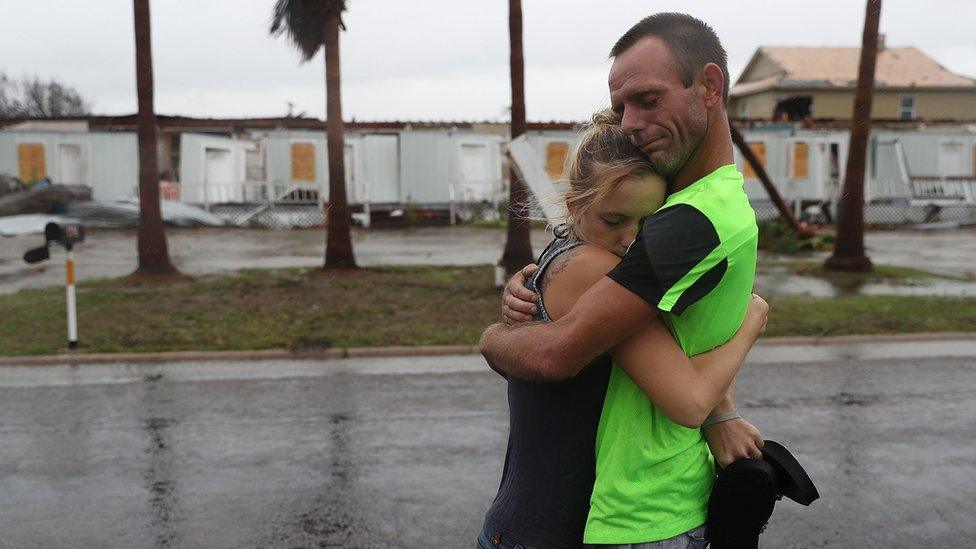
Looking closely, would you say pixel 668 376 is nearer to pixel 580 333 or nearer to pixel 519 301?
pixel 580 333

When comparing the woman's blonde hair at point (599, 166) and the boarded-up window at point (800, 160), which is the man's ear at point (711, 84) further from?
the boarded-up window at point (800, 160)

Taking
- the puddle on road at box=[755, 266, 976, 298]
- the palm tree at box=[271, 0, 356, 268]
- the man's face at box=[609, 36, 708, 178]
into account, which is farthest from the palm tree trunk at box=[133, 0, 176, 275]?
the man's face at box=[609, 36, 708, 178]

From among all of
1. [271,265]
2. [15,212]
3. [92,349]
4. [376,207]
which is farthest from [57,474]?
[376,207]

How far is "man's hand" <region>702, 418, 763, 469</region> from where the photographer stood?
7.17 feet

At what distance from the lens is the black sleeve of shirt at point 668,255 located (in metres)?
1.92

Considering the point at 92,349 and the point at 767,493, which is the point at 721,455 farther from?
the point at 92,349

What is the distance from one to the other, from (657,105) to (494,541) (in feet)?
3.51

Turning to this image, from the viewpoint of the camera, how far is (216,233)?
86.4ft

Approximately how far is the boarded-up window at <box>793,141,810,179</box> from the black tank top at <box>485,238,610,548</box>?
105 ft

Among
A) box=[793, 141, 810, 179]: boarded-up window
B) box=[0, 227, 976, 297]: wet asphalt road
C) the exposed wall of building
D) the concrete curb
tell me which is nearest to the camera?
the concrete curb

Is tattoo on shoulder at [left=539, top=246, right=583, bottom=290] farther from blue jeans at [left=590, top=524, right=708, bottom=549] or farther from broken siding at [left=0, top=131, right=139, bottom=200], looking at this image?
broken siding at [left=0, top=131, right=139, bottom=200]

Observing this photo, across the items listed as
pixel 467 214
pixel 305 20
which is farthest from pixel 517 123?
pixel 467 214

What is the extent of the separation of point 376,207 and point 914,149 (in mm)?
18419

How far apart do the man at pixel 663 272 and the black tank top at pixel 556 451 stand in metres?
0.04
